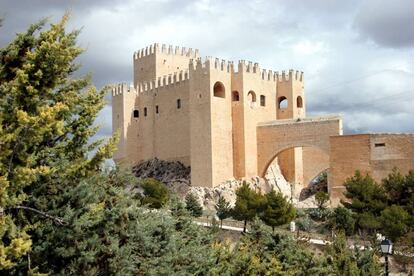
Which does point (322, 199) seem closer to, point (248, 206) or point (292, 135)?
point (292, 135)

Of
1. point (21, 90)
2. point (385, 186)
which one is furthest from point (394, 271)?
point (21, 90)

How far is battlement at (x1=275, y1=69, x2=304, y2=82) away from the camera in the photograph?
3578 centimetres

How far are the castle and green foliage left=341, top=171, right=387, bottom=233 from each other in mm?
3765

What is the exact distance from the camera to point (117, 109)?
3856cm

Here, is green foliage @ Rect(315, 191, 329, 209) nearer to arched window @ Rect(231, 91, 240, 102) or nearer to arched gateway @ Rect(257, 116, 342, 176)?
arched gateway @ Rect(257, 116, 342, 176)

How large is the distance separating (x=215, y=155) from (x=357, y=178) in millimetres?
8176

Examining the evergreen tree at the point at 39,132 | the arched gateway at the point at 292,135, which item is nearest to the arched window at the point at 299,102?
the arched gateway at the point at 292,135

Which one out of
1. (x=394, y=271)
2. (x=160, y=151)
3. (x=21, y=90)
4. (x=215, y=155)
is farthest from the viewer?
(x=160, y=151)

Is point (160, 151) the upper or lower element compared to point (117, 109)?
lower

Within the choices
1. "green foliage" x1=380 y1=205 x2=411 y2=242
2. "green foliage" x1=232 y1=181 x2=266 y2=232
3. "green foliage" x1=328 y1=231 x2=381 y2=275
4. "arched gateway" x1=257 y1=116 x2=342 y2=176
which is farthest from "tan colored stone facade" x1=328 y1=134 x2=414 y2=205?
"green foliage" x1=328 y1=231 x2=381 y2=275

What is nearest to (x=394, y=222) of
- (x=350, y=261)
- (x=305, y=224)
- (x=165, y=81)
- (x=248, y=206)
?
(x=305, y=224)

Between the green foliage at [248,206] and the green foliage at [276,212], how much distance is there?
369 millimetres

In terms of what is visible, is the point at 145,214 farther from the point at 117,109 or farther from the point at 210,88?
the point at 117,109

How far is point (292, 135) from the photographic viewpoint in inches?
1268
